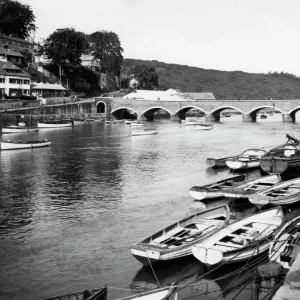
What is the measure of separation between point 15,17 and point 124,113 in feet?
119

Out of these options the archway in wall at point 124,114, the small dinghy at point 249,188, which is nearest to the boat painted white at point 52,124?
the archway in wall at point 124,114

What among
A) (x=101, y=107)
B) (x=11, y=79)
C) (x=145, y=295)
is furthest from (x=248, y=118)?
(x=145, y=295)

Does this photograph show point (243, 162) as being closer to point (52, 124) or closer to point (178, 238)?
point (178, 238)

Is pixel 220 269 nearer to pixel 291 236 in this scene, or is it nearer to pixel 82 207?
pixel 291 236

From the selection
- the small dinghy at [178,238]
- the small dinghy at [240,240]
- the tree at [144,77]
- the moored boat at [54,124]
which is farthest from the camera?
the tree at [144,77]

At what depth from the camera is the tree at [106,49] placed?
464 feet

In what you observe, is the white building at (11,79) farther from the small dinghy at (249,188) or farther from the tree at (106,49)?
the small dinghy at (249,188)

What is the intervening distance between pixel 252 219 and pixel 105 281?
295 inches

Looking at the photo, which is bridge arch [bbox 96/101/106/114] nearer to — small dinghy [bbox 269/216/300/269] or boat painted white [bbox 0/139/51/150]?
boat painted white [bbox 0/139/51/150]

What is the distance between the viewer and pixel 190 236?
756 inches

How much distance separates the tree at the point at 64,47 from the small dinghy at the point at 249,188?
90.3 m

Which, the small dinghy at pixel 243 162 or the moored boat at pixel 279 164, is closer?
the moored boat at pixel 279 164

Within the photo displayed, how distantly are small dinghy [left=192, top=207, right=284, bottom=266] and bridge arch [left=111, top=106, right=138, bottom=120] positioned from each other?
9589cm

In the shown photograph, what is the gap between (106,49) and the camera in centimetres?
14425
